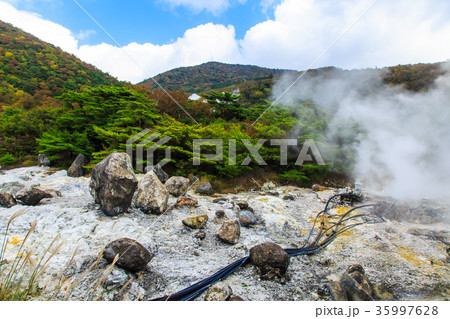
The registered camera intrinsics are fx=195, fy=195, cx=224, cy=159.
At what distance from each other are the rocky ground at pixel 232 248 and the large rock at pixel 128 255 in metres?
→ 0.08

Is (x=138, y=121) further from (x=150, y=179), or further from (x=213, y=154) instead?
(x=150, y=179)

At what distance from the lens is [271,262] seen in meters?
2.48

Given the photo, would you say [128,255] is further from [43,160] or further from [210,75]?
[210,75]

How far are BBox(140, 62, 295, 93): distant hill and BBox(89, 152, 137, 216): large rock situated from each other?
6574 cm

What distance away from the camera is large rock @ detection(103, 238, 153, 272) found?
228 cm

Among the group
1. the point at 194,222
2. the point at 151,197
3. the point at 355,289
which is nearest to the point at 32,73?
the point at 151,197

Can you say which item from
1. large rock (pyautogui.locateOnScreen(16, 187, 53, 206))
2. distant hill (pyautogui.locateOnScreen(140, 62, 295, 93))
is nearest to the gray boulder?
large rock (pyautogui.locateOnScreen(16, 187, 53, 206))

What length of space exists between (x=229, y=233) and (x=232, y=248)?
25 cm

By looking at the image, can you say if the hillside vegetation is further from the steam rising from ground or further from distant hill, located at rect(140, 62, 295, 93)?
distant hill, located at rect(140, 62, 295, 93)

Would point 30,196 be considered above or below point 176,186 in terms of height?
above

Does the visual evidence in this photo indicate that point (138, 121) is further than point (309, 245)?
Yes

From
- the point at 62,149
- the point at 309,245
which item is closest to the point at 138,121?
the point at 62,149

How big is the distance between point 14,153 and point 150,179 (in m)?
9.07
